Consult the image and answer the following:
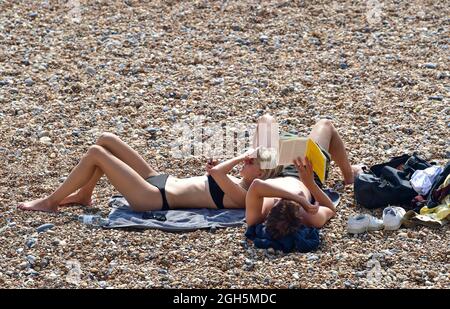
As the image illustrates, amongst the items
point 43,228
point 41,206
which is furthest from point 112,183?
point 43,228

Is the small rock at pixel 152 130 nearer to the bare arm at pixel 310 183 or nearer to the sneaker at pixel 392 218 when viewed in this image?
the bare arm at pixel 310 183

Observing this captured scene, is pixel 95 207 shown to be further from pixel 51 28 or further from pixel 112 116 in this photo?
pixel 51 28

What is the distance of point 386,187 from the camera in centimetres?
859

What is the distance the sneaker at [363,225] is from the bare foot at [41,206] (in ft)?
7.50

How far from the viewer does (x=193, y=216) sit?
861 centimetres

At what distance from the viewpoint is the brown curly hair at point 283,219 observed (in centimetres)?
793

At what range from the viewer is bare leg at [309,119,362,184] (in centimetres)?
918

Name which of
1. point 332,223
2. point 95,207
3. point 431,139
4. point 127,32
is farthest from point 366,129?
point 127,32

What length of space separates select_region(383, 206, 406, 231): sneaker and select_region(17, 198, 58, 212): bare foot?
8.27 ft

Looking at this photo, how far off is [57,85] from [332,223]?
4.25 metres

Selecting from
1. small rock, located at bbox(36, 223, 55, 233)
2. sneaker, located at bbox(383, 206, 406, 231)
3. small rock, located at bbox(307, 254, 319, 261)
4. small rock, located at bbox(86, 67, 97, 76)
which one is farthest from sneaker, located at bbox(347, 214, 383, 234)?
small rock, located at bbox(86, 67, 97, 76)

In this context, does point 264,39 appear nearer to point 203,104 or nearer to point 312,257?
point 203,104

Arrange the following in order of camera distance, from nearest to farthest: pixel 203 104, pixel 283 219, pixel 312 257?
pixel 312 257 < pixel 283 219 < pixel 203 104

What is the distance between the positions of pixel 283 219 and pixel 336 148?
1.47 meters
